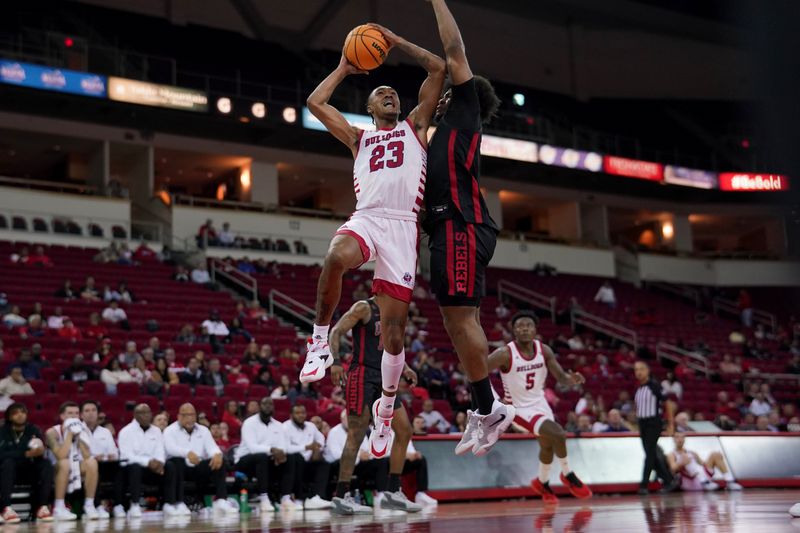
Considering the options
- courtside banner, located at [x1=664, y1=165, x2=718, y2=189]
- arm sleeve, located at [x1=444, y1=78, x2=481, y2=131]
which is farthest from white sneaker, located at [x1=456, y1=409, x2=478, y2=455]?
courtside banner, located at [x1=664, y1=165, x2=718, y2=189]

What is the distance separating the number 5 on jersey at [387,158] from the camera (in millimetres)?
6188

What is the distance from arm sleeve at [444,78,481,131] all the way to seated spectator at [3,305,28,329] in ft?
42.1

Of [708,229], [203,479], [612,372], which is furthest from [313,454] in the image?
[708,229]

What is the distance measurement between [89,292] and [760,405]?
15306 mm

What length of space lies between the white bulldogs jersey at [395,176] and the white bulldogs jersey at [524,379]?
15.9ft

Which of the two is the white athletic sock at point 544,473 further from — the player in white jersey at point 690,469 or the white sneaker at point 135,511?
the white sneaker at point 135,511

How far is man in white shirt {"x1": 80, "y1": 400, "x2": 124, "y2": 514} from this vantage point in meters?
10.9

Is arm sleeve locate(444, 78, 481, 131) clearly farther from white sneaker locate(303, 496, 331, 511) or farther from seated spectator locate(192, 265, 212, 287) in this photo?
seated spectator locate(192, 265, 212, 287)

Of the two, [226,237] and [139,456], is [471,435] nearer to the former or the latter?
[139,456]

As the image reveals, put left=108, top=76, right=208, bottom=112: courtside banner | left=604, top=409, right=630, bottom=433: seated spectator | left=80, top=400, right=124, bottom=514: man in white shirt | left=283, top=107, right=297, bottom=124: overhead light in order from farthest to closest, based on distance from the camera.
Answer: left=283, top=107, right=297, bottom=124: overhead light < left=108, top=76, right=208, bottom=112: courtside banner < left=604, top=409, right=630, bottom=433: seated spectator < left=80, top=400, right=124, bottom=514: man in white shirt

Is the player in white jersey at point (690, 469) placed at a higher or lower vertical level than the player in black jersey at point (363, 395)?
lower

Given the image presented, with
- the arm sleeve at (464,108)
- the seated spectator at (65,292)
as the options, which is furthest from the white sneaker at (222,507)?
the seated spectator at (65,292)

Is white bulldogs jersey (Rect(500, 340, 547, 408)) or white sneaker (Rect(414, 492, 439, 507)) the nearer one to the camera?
white bulldogs jersey (Rect(500, 340, 547, 408))

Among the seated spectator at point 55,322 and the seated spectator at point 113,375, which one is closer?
the seated spectator at point 113,375
